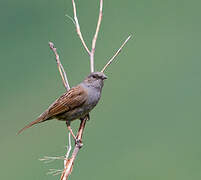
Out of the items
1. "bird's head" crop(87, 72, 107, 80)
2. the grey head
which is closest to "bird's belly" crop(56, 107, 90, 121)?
the grey head

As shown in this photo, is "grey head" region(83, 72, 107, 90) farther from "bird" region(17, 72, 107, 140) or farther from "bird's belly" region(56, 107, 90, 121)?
"bird's belly" region(56, 107, 90, 121)

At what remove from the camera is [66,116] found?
17.0ft

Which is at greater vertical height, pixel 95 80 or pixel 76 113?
pixel 95 80

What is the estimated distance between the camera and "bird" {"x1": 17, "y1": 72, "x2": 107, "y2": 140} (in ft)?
16.2

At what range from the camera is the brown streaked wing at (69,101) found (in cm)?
505

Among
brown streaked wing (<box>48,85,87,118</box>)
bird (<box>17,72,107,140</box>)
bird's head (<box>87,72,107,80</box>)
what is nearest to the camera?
bird's head (<box>87,72,107,80</box>)

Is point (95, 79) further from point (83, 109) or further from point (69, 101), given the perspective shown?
point (69, 101)

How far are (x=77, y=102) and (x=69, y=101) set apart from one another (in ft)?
0.47

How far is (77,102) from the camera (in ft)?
16.6

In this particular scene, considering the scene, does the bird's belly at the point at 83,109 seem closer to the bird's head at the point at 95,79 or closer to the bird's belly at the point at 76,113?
the bird's belly at the point at 76,113

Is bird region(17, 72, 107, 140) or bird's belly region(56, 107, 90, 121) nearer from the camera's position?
bird region(17, 72, 107, 140)

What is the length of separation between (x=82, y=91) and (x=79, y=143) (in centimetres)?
155

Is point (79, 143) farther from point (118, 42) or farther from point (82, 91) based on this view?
point (118, 42)

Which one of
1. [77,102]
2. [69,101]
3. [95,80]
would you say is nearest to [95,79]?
[95,80]
